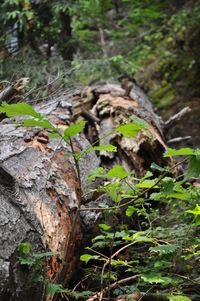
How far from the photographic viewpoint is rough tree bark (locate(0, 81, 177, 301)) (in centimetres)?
189

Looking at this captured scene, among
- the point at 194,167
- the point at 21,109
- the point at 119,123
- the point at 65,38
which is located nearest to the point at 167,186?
the point at 194,167

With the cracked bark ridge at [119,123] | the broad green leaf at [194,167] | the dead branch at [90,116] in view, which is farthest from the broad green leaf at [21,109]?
the dead branch at [90,116]

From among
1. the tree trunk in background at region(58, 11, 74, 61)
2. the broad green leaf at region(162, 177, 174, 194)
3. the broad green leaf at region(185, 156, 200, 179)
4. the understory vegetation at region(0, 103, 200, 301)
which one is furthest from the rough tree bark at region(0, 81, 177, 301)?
the tree trunk in background at region(58, 11, 74, 61)

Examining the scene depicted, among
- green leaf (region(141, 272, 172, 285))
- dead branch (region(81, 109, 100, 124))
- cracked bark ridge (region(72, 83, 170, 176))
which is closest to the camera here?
green leaf (region(141, 272, 172, 285))

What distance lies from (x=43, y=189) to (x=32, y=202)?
0.21 m

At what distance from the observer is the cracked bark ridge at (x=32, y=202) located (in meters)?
1.86

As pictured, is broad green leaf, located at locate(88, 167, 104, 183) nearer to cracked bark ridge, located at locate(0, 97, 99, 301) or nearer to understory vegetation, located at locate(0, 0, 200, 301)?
understory vegetation, located at locate(0, 0, 200, 301)

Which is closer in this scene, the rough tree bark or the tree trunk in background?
the rough tree bark

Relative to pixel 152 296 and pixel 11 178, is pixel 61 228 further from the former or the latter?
pixel 152 296

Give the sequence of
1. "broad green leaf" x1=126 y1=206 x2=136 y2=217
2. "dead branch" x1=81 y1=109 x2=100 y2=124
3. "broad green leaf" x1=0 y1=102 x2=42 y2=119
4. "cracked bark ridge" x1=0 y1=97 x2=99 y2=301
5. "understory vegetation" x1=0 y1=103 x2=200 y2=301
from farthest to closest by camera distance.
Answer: "dead branch" x1=81 y1=109 x2=100 y2=124 → "broad green leaf" x1=126 y1=206 x2=136 y2=217 → "cracked bark ridge" x1=0 y1=97 x2=99 y2=301 → "understory vegetation" x1=0 y1=103 x2=200 y2=301 → "broad green leaf" x1=0 y1=102 x2=42 y2=119

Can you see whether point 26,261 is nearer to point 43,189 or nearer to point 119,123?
point 43,189

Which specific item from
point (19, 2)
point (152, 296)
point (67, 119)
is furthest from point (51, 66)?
point (152, 296)

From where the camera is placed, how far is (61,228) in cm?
246

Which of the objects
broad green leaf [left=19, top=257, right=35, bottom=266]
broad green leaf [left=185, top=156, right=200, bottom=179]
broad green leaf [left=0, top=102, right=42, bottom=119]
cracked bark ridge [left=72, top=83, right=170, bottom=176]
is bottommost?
cracked bark ridge [left=72, top=83, right=170, bottom=176]
